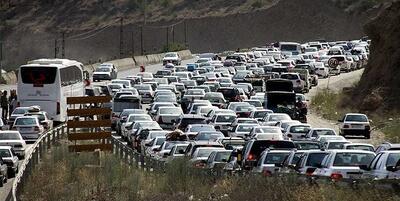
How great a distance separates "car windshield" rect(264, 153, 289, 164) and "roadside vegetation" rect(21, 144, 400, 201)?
5.27 feet

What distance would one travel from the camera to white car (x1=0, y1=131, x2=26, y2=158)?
1905 inches

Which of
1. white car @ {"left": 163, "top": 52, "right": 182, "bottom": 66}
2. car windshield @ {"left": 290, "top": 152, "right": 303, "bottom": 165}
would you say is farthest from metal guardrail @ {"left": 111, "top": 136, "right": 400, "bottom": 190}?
white car @ {"left": 163, "top": 52, "right": 182, "bottom": 66}

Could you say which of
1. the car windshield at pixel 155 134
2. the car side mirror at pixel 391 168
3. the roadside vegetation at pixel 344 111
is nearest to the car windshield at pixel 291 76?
the roadside vegetation at pixel 344 111

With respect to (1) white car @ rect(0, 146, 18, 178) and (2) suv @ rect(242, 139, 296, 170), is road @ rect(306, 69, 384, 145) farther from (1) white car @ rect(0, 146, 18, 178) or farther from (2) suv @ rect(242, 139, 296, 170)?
(2) suv @ rect(242, 139, 296, 170)

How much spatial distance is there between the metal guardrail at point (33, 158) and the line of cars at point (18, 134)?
663 mm

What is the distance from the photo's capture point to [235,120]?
54031 millimetres

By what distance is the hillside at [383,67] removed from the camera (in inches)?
2628

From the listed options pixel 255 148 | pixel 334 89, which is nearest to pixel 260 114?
pixel 334 89

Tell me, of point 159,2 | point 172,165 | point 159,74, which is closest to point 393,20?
point 159,74

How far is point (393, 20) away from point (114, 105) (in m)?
16.5

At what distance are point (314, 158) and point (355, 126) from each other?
2735 centimetres

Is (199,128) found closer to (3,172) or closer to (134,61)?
(3,172)

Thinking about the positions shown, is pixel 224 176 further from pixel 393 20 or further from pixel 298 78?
pixel 298 78

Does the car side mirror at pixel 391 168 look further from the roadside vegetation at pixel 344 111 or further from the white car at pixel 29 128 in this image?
the white car at pixel 29 128
